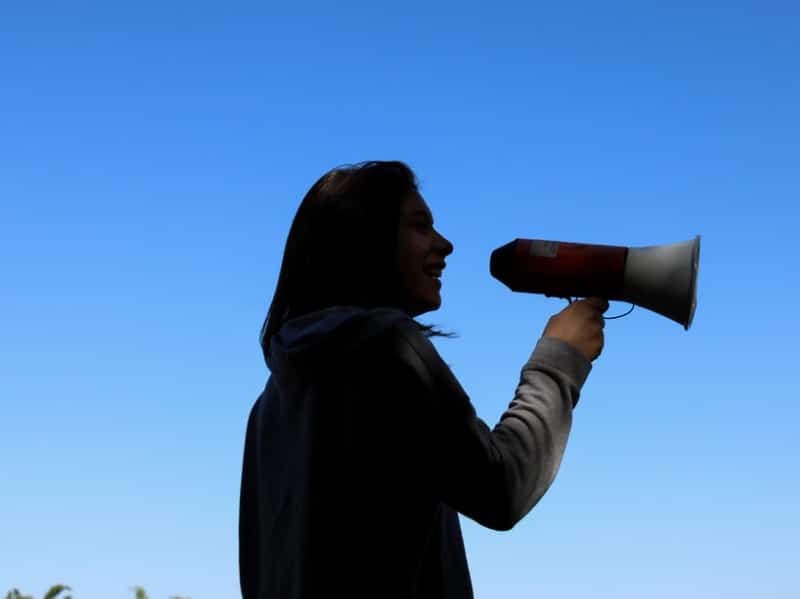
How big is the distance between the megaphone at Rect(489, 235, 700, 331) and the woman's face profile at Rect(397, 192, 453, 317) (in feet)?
0.77

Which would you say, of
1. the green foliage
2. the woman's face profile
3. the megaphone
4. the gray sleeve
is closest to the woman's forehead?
the woman's face profile

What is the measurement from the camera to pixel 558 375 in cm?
233

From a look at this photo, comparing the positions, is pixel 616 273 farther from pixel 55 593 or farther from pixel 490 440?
pixel 55 593

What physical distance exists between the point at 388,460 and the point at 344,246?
2.02 feet

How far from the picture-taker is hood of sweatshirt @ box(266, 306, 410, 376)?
2.20 m

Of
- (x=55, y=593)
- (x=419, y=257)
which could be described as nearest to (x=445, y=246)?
(x=419, y=257)

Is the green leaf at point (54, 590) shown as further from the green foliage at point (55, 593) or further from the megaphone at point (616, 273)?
the megaphone at point (616, 273)

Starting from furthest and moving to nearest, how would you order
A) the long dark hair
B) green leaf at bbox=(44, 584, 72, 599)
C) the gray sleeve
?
green leaf at bbox=(44, 584, 72, 599), the long dark hair, the gray sleeve

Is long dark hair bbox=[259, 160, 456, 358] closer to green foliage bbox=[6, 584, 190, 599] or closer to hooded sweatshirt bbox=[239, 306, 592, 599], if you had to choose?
Answer: hooded sweatshirt bbox=[239, 306, 592, 599]

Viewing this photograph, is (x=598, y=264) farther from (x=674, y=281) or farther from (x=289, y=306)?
(x=289, y=306)

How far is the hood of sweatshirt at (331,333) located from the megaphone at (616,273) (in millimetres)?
562

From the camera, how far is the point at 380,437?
2137mm

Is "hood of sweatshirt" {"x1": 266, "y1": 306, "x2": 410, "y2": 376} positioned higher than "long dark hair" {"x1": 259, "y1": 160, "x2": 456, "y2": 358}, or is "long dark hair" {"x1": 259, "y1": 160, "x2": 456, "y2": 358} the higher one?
"long dark hair" {"x1": 259, "y1": 160, "x2": 456, "y2": 358}

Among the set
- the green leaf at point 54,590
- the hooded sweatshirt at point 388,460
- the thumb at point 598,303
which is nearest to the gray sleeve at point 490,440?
the hooded sweatshirt at point 388,460
